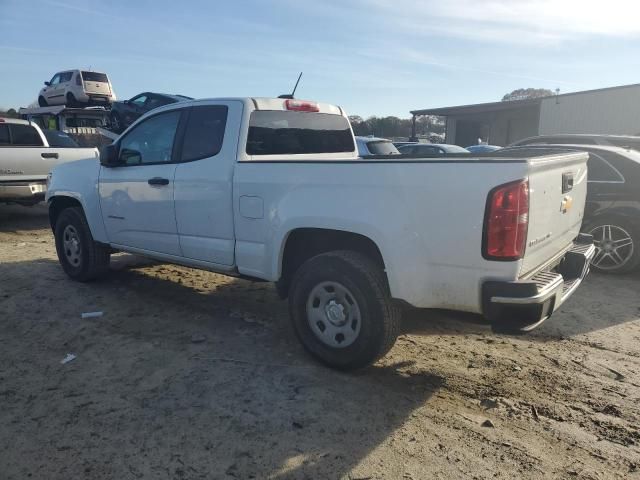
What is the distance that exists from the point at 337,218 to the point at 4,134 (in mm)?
8910

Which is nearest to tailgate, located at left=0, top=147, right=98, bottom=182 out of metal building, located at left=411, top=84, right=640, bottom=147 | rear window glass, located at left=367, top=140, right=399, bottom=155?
rear window glass, located at left=367, top=140, right=399, bottom=155

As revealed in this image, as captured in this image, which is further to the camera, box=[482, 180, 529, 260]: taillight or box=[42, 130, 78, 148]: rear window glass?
box=[42, 130, 78, 148]: rear window glass

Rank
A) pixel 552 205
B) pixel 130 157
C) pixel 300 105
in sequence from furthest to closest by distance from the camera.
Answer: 1. pixel 130 157
2. pixel 300 105
3. pixel 552 205

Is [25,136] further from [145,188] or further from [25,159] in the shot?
[145,188]

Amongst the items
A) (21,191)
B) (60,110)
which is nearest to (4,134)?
(21,191)

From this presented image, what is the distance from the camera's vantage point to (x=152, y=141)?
4867 mm

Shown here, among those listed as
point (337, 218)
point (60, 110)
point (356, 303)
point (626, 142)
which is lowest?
point (356, 303)

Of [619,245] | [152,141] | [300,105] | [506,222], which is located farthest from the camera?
[619,245]

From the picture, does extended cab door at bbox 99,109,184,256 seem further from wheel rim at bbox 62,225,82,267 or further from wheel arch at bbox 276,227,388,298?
wheel arch at bbox 276,227,388,298

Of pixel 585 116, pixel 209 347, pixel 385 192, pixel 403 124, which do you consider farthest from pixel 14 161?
pixel 403 124

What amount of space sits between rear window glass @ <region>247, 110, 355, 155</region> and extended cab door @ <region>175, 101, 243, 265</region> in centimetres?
21

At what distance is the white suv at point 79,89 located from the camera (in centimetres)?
2058

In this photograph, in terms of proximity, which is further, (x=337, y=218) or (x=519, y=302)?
(x=337, y=218)

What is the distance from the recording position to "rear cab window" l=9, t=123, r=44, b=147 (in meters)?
9.64
